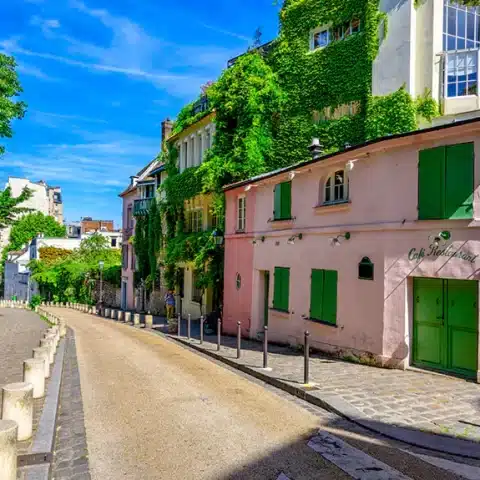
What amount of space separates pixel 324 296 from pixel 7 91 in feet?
49.3

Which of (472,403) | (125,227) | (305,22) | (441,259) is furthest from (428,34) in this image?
(125,227)

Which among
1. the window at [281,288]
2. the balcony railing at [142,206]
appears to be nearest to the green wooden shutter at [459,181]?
the window at [281,288]

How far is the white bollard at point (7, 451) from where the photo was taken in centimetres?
442

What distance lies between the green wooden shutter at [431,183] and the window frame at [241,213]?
324 inches

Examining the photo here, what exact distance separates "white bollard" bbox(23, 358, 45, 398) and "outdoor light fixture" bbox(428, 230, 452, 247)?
306 inches

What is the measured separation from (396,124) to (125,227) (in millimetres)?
29571

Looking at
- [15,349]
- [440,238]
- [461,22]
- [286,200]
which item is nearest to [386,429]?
[440,238]

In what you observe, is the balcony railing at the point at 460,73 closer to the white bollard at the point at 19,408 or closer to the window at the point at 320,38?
the window at the point at 320,38

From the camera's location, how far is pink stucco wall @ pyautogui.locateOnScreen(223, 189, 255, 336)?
16906 mm

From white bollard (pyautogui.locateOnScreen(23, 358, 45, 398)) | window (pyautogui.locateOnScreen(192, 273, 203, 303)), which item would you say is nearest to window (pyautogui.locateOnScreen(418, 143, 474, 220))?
white bollard (pyautogui.locateOnScreen(23, 358, 45, 398))

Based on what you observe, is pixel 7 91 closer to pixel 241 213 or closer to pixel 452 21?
pixel 241 213

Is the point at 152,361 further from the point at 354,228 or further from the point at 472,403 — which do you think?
the point at 472,403

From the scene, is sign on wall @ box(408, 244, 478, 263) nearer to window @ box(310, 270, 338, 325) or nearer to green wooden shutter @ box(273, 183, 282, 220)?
window @ box(310, 270, 338, 325)

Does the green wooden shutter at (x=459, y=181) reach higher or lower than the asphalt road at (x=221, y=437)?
higher
